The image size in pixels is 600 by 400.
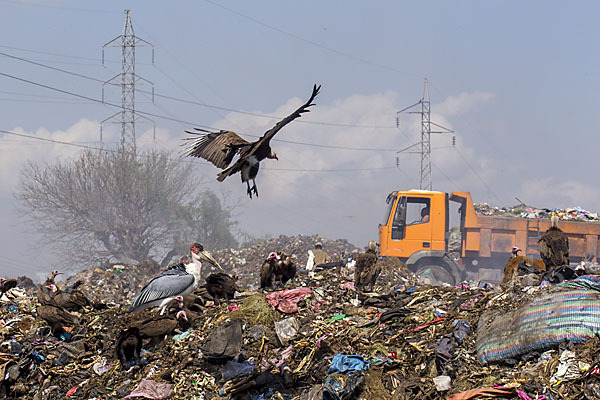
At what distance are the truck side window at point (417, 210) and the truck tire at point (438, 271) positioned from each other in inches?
47.0

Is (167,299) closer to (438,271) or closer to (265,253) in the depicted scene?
(438,271)

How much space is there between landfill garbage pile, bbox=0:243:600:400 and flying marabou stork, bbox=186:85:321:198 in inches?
91.8

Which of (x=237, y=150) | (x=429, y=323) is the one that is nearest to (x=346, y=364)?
(x=429, y=323)

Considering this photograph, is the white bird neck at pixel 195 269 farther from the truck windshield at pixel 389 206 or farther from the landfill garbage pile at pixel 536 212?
the landfill garbage pile at pixel 536 212

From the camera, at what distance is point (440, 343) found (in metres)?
7.29

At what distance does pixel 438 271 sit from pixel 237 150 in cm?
1172

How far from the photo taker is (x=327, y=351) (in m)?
7.71

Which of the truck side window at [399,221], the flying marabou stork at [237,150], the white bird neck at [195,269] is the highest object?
the flying marabou stork at [237,150]

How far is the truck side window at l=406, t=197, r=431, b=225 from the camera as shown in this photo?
17547 mm

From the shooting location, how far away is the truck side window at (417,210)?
17.5 m

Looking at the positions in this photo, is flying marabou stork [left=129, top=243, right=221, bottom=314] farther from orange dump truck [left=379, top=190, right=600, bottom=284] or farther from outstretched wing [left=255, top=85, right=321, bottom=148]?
orange dump truck [left=379, top=190, right=600, bottom=284]

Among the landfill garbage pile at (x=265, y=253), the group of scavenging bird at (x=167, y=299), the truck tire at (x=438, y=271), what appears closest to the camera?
the group of scavenging bird at (x=167, y=299)

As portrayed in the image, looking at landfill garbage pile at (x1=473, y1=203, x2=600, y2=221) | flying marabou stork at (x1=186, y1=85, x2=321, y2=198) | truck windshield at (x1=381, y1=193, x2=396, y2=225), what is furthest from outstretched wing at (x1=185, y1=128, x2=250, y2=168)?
landfill garbage pile at (x1=473, y1=203, x2=600, y2=221)

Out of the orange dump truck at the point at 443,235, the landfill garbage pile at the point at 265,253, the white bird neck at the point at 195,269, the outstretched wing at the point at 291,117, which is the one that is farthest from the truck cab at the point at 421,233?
the outstretched wing at the point at 291,117
